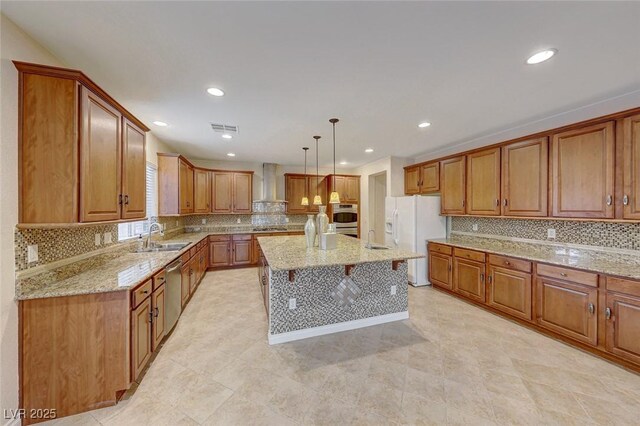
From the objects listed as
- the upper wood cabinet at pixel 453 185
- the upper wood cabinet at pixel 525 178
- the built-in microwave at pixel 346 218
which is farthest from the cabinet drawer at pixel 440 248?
the built-in microwave at pixel 346 218

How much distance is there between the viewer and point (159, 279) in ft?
7.87

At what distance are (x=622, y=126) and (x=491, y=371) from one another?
2.72 meters

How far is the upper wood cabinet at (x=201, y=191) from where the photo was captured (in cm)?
522

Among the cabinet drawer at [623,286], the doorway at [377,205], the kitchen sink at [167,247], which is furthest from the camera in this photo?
the doorway at [377,205]

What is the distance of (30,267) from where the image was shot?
1.73m

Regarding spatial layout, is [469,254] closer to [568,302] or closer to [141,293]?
[568,302]

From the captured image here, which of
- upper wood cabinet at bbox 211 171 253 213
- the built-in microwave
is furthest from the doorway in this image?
upper wood cabinet at bbox 211 171 253 213

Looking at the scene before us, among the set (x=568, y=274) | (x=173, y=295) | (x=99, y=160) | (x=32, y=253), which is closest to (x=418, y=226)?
(x=568, y=274)

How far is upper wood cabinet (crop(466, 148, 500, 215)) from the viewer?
3.52 m

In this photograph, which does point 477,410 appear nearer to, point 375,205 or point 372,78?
point 372,78

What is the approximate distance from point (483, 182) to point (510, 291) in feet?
5.28

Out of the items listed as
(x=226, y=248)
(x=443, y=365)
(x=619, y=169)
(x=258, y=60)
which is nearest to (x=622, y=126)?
(x=619, y=169)

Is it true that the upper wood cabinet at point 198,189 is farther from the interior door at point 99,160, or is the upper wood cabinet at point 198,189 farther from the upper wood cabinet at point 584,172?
the upper wood cabinet at point 584,172

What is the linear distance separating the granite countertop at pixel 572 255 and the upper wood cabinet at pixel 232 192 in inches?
182
